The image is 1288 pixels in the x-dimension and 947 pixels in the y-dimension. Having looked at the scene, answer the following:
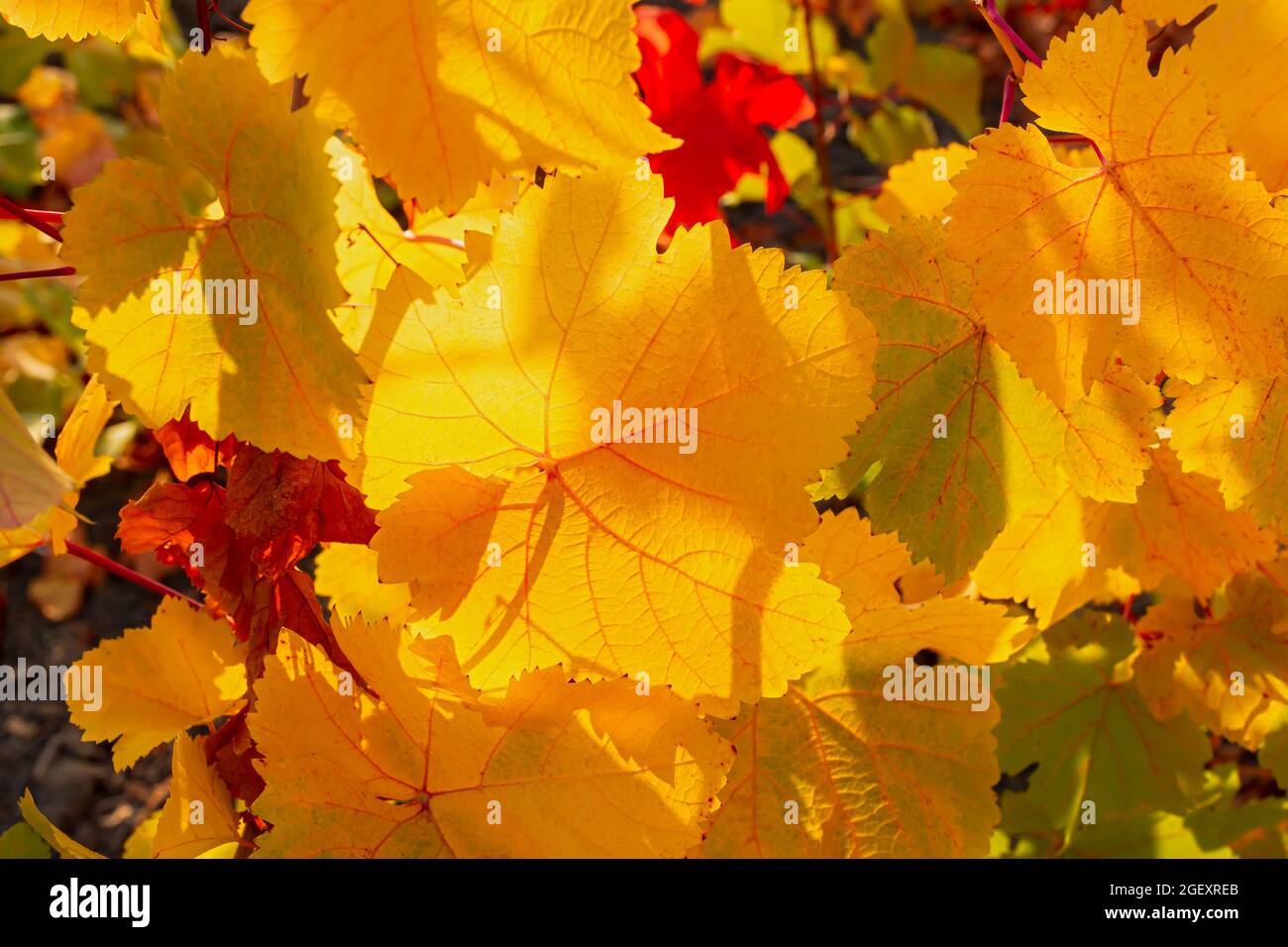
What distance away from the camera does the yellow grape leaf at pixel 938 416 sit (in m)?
0.73

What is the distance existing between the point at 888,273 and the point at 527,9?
0.27 metres

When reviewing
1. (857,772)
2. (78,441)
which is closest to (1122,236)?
(857,772)

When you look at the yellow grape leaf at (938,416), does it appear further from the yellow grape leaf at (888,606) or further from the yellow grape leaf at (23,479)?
the yellow grape leaf at (23,479)

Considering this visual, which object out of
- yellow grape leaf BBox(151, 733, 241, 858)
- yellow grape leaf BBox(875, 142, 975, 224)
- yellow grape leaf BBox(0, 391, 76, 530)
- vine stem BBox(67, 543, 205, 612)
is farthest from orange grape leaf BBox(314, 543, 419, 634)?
yellow grape leaf BBox(875, 142, 975, 224)

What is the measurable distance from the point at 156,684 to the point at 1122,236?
69 cm

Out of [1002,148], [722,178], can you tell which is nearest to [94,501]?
[722,178]

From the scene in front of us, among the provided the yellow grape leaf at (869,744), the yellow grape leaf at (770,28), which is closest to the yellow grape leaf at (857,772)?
the yellow grape leaf at (869,744)

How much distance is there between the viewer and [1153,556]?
2.94 feet

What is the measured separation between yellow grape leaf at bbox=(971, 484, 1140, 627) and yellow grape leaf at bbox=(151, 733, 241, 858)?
0.56m

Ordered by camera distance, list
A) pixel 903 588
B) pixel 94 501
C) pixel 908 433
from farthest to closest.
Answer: pixel 94 501
pixel 903 588
pixel 908 433

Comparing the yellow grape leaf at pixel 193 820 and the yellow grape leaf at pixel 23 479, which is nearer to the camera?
the yellow grape leaf at pixel 23 479

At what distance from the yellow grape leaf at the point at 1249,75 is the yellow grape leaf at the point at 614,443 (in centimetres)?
26

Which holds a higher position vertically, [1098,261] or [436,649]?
[1098,261]
